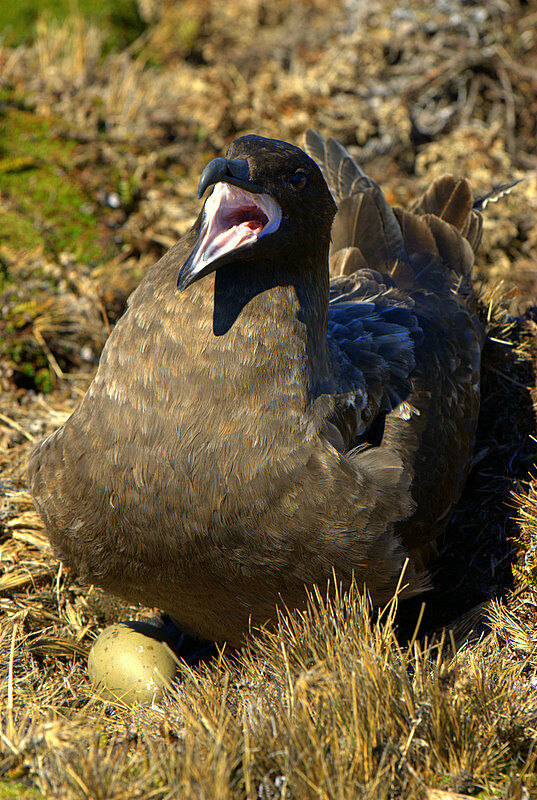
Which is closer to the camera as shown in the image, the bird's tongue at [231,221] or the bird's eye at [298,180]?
the bird's tongue at [231,221]

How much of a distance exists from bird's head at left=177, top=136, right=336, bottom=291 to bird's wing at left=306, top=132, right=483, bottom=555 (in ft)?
2.21

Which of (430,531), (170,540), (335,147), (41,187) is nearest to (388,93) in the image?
(335,147)

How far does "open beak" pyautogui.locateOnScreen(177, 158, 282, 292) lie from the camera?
2.68 metres

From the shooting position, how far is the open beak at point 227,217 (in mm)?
2678

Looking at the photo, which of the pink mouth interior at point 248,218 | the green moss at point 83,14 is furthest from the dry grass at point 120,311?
the pink mouth interior at point 248,218

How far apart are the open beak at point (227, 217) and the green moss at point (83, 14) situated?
589 cm

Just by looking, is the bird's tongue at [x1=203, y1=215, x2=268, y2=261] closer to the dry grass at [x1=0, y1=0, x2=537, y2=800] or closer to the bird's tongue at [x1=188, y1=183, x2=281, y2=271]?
the bird's tongue at [x1=188, y1=183, x2=281, y2=271]

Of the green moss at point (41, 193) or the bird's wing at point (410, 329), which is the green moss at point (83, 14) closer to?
the green moss at point (41, 193)

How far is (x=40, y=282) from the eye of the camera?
5.47 m

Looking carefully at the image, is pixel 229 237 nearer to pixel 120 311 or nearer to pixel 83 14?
pixel 120 311

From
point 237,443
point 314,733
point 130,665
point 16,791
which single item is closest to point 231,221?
point 237,443

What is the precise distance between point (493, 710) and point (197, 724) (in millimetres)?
1013

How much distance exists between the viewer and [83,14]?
8.56 meters

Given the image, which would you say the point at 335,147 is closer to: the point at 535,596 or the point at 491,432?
the point at 491,432
